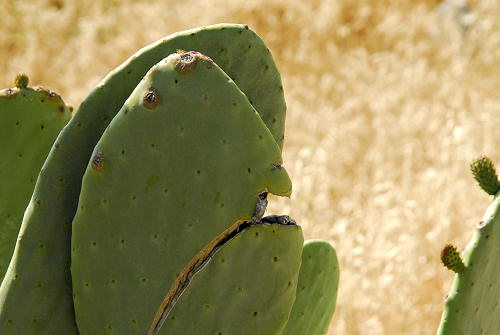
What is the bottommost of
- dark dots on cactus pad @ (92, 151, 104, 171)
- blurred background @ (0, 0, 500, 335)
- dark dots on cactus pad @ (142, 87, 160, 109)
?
dark dots on cactus pad @ (92, 151, 104, 171)

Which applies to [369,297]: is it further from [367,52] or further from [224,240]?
[224,240]

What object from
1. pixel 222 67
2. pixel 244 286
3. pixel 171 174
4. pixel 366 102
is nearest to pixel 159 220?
pixel 171 174

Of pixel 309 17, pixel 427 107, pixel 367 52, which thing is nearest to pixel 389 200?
pixel 427 107

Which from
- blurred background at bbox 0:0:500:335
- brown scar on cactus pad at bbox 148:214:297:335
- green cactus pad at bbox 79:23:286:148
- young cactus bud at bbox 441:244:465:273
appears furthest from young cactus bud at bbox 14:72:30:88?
blurred background at bbox 0:0:500:335

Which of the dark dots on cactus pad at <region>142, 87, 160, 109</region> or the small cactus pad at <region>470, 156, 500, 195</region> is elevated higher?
the small cactus pad at <region>470, 156, 500, 195</region>

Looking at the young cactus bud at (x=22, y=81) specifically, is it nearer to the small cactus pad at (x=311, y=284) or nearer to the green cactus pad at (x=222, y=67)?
the green cactus pad at (x=222, y=67)

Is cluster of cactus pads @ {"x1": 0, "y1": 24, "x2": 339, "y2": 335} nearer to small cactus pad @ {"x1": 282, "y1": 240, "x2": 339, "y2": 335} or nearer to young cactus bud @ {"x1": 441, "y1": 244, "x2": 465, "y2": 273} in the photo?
young cactus bud @ {"x1": 441, "y1": 244, "x2": 465, "y2": 273}
